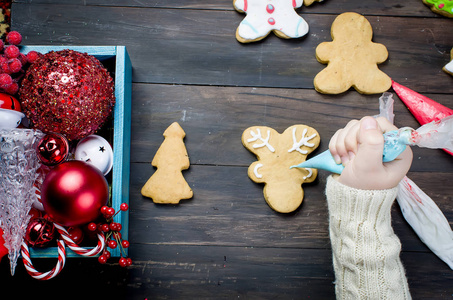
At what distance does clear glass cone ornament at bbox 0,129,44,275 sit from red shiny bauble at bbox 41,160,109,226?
5 centimetres

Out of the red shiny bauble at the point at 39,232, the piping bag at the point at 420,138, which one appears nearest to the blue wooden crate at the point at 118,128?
the red shiny bauble at the point at 39,232

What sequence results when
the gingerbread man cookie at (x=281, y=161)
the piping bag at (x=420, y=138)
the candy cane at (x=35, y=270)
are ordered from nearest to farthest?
the piping bag at (x=420, y=138), the candy cane at (x=35, y=270), the gingerbread man cookie at (x=281, y=161)

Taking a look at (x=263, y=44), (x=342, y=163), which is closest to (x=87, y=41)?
(x=263, y=44)

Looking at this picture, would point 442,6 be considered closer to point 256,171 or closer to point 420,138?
point 420,138

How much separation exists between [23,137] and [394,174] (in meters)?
0.84

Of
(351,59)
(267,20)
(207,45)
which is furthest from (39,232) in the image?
(351,59)

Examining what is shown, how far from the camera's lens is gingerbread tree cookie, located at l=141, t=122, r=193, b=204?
41.3 inches

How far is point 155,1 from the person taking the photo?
112 centimetres

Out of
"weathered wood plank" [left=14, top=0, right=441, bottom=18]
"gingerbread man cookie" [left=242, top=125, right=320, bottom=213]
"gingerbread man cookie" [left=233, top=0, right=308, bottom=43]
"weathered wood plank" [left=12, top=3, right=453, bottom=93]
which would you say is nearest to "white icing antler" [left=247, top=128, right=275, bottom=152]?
"gingerbread man cookie" [left=242, top=125, right=320, bottom=213]

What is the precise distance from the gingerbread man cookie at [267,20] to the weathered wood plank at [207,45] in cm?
3

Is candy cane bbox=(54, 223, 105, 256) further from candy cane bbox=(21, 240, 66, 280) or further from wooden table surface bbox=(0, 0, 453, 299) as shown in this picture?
wooden table surface bbox=(0, 0, 453, 299)

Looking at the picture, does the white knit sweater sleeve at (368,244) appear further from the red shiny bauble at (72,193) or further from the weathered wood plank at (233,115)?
the red shiny bauble at (72,193)

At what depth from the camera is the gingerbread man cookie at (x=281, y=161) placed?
105 cm

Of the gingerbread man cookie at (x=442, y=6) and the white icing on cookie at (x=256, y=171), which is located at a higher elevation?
the gingerbread man cookie at (x=442, y=6)
